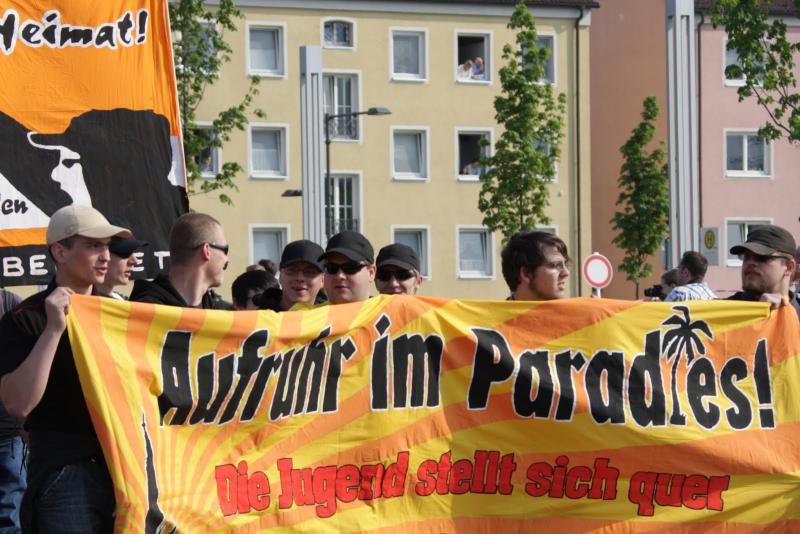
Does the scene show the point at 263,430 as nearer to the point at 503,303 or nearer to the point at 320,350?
the point at 320,350

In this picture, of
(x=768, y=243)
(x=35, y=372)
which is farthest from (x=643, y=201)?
(x=35, y=372)

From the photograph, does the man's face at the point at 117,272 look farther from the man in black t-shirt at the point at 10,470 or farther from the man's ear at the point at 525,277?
the man's ear at the point at 525,277

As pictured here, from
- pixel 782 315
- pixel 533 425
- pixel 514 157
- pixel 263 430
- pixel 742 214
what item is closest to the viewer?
pixel 263 430

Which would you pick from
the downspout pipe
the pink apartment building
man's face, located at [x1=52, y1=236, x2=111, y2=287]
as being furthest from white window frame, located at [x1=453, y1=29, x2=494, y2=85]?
man's face, located at [x1=52, y1=236, x2=111, y2=287]

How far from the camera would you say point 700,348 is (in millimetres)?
7023

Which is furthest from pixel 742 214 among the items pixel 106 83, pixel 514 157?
pixel 106 83

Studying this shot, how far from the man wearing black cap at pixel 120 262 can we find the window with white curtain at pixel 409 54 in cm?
4070

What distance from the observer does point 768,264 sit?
288 inches

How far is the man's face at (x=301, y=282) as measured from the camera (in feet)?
25.8

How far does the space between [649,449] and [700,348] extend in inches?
24.3

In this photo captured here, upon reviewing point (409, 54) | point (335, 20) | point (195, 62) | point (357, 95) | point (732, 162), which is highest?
point (335, 20)

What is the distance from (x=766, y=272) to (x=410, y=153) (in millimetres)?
41511

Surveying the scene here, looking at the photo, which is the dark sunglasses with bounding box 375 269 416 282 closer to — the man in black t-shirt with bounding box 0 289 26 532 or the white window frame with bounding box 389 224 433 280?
the man in black t-shirt with bounding box 0 289 26 532

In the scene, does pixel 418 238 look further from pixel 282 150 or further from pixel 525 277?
pixel 525 277
